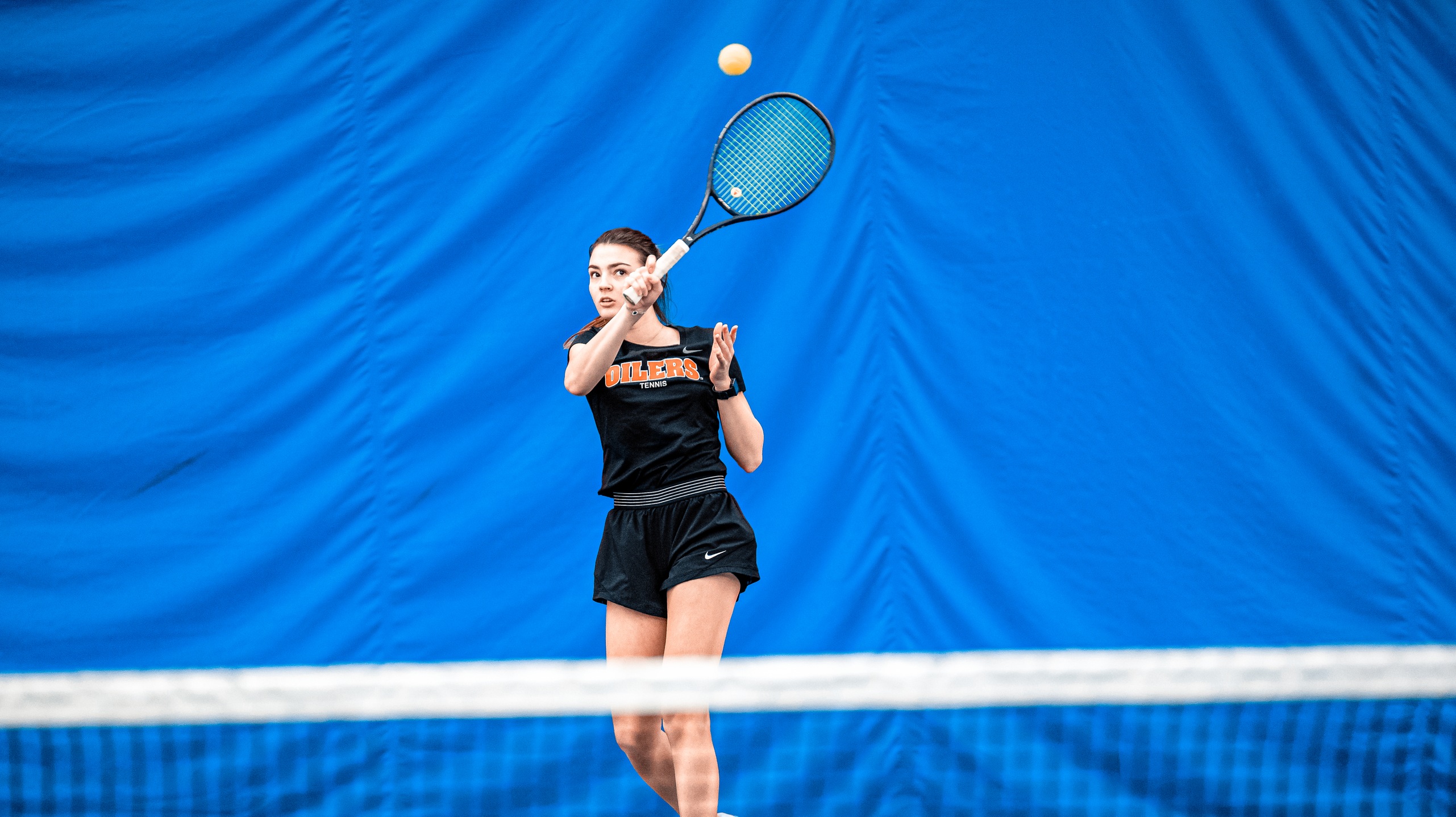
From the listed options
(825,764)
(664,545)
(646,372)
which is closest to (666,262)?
(646,372)

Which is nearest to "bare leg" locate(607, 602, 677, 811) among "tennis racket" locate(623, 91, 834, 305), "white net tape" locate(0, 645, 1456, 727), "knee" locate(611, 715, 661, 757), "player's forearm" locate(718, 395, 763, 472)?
"knee" locate(611, 715, 661, 757)

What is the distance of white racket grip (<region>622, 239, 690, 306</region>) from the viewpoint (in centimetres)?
232

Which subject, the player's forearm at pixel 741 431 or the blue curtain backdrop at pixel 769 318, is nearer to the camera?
the player's forearm at pixel 741 431

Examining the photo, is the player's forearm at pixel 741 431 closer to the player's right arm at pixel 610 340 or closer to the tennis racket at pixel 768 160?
the player's right arm at pixel 610 340

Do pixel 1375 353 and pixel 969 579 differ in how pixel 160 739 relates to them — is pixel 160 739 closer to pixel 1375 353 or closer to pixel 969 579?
pixel 969 579

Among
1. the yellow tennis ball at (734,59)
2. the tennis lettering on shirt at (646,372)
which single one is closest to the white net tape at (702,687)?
the tennis lettering on shirt at (646,372)

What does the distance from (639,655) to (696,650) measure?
18 centimetres

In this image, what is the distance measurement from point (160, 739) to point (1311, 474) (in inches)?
147

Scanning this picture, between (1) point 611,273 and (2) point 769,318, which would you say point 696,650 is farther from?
(2) point 769,318

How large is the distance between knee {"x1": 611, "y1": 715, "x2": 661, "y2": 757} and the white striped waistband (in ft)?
1.61

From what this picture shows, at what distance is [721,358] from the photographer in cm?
248

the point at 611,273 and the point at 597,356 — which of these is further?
the point at 611,273

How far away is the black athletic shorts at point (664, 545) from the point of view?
8.20 feet

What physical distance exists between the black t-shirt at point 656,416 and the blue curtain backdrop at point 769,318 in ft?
3.26
